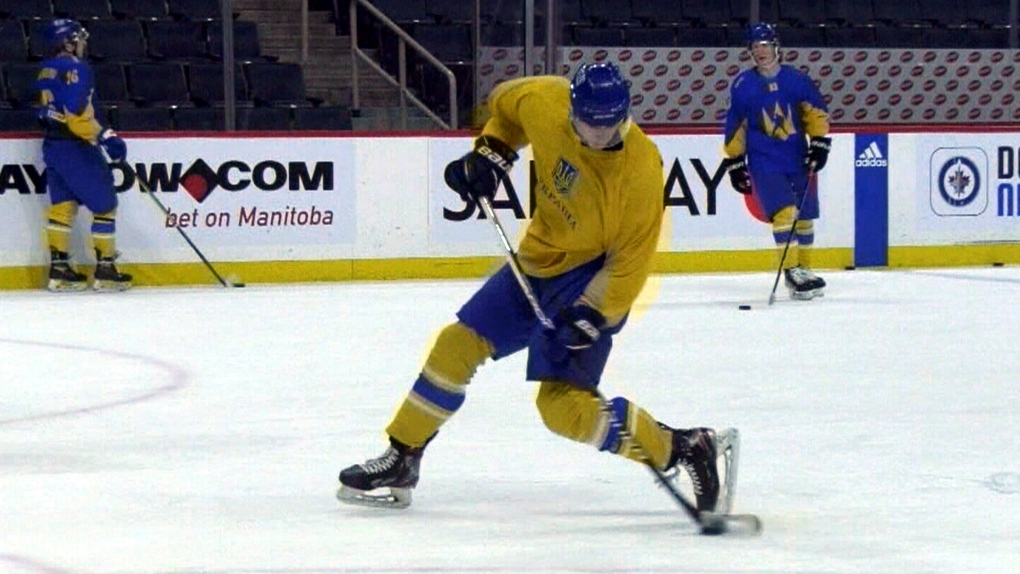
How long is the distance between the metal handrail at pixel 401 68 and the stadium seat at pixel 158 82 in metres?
1.07

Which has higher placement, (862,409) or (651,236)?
(651,236)

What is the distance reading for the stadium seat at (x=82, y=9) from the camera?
41.8ft

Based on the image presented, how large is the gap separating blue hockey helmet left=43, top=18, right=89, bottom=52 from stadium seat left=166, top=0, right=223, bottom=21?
256cm

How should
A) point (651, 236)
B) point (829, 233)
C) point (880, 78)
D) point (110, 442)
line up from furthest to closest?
point (880, 78) → point (829, 233) → point (110, 442) → point (651, 236)

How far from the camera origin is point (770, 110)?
10.1 m

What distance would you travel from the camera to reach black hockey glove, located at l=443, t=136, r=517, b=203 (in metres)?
4.50

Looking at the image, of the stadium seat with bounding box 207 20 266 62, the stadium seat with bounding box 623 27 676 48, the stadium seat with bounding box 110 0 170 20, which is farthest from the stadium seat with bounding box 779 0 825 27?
the stadium seat with bounding box 110 0 170 20

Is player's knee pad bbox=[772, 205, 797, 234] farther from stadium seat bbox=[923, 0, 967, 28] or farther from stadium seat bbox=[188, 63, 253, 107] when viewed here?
stadium seat bbox=[923, 0, 967, 28]

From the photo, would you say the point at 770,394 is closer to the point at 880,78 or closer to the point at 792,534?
the point at 792,534

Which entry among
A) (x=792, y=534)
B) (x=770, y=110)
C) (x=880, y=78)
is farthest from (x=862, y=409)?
(x=880, y=78)

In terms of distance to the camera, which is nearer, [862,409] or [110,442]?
[110,442]

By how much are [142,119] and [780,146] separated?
396cm

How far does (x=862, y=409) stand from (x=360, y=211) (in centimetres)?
534


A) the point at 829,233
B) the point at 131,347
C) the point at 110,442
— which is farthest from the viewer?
the point at 829,233
